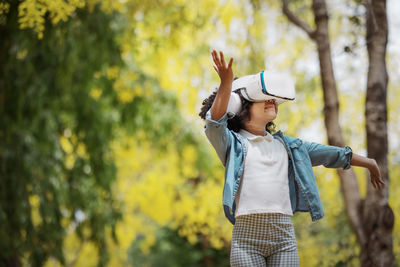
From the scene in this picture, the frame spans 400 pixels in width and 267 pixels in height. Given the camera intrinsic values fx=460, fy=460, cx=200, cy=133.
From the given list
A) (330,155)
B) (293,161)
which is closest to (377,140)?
(330,155)

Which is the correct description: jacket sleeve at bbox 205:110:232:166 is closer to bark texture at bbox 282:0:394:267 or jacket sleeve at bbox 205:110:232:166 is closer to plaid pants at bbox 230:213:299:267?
plaid pants at bbox 230:213:299:267

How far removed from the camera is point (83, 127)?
19.2ft

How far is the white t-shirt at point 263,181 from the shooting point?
2.04 m

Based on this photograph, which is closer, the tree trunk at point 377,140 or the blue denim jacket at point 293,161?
the blue denim jacket at point 293,161

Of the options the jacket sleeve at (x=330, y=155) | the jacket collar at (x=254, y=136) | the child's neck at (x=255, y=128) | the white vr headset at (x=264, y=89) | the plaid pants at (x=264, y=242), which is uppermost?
the white vr headset at (x=264, y=89)

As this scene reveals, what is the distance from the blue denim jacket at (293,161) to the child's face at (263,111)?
0.12 meters

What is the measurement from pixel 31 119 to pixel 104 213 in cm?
167

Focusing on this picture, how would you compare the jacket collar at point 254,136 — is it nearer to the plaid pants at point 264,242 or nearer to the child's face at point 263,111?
the child's face at point 263,111

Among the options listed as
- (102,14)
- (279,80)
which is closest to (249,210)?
(279,80)

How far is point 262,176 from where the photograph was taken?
207cm

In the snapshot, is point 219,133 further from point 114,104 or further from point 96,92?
point 96,92

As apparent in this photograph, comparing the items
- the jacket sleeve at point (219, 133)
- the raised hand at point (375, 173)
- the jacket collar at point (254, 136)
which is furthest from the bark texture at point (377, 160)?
the jacket sleeve at point (219, 133)

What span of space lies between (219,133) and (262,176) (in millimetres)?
293

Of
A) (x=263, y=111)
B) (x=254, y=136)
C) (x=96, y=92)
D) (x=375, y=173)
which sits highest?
(x=96, y=92)
